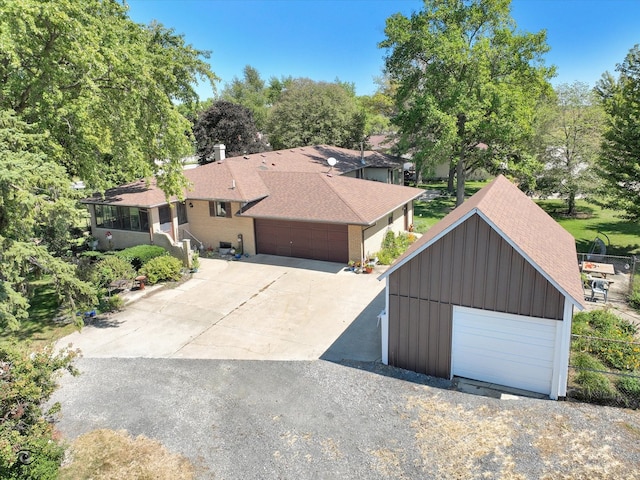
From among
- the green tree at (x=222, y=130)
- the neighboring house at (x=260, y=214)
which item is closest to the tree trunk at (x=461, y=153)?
the neighboring house at (x=260, y=214)

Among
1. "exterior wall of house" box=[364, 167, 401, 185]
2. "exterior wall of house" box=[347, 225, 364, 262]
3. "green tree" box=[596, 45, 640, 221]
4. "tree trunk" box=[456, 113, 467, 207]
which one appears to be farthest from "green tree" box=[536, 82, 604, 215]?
"exterior wall of house" box=[347, 225, 364, 262]

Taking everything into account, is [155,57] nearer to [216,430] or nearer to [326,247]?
[326,247]

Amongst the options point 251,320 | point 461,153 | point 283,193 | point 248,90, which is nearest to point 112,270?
point 251,320

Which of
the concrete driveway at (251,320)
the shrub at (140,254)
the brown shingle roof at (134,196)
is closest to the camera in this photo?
the concrete driveway at (251,320)

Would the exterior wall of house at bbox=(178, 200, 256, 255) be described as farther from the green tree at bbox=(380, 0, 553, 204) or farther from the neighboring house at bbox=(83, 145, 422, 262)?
the green tree at bbox=(380, 0, 553, 204)

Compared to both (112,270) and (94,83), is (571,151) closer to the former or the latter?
(94,83)

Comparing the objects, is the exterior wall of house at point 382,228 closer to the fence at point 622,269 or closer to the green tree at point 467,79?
the green tree at point 467,79
